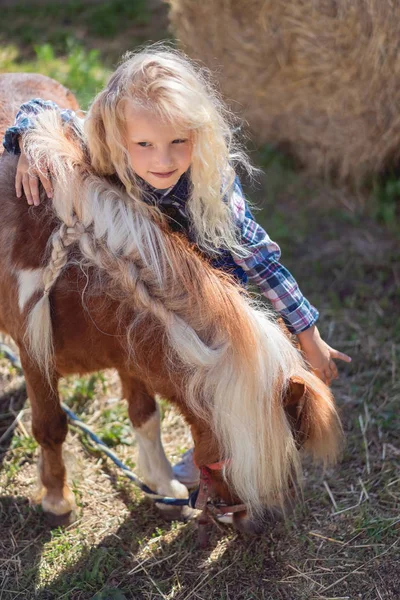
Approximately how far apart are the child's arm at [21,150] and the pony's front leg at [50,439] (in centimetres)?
50

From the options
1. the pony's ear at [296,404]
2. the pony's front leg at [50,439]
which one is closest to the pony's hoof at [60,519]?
the pony's front leg at [50,439]

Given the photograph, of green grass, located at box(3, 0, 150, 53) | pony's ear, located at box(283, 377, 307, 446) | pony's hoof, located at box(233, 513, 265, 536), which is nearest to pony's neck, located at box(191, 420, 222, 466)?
pony's ear, located at box(283, 377, 307, 446)

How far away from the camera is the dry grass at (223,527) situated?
2242mm

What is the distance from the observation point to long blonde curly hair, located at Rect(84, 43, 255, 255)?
188cm

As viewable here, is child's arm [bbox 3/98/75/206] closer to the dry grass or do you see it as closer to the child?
the child

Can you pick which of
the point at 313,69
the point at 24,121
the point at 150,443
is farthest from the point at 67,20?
the point at 150,443

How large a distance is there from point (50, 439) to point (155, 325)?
693mm

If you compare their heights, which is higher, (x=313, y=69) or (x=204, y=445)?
(x=313, y=69)

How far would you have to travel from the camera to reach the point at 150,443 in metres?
2.57

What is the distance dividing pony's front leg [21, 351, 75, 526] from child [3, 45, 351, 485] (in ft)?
1.85

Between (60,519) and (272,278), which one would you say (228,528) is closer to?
(60,519)

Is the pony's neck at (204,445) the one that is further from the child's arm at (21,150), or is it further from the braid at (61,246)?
the child's arm at (21,150)

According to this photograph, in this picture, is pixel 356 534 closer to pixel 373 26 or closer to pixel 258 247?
pixel 258 247

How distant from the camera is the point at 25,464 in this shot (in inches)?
109
